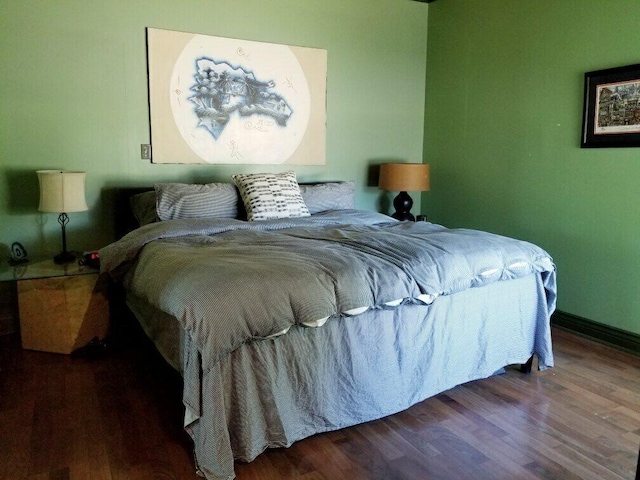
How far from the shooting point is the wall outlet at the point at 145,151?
339cm

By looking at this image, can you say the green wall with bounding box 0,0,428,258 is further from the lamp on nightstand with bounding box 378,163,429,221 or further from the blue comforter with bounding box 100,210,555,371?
the blue comforter with bounding box 100,210,555,371

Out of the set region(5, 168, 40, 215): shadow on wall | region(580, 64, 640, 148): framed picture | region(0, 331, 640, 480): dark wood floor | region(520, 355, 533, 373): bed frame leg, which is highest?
region(580, 64, 640, 148): framed picture

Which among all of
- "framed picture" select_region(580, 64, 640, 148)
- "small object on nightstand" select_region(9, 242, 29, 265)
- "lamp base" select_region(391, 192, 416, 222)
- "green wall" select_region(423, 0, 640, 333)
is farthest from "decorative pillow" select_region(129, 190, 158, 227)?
"framed picture" select_region(580, 64, 640, 148)

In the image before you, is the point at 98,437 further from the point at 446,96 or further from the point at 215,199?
the point at 446,96

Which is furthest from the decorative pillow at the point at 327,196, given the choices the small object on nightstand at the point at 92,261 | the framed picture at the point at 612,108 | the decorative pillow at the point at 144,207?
the framed picture at the point at 612,108

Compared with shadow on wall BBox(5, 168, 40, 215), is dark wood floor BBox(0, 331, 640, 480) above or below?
below

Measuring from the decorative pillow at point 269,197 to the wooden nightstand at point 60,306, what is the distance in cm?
99

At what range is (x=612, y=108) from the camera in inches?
116

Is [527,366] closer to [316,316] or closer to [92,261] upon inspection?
[316,316]

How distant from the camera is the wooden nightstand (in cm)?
272

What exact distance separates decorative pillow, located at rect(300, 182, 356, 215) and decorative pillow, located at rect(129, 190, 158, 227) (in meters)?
1.00

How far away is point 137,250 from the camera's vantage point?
2533 mm

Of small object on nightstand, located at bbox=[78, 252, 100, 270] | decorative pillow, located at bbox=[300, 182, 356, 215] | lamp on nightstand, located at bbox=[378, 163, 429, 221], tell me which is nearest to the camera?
small object on nightstand, located at bbox=[78, 252, 100, 270]

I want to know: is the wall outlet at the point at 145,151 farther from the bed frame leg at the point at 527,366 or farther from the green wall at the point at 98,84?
the bed frame leg at the point at 527,366
